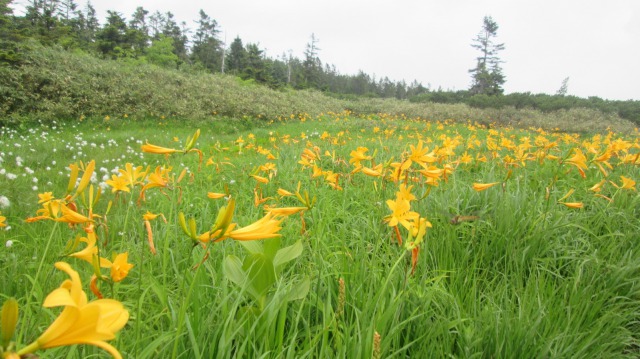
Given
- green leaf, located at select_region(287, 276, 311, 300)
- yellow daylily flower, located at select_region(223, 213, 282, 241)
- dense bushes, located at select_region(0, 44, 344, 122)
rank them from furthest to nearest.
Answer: dense bushes, located at select_region(0, 44, 344, 122) < green leaf, located at select_region(287, 276, 311, 300) < yellow daylily flower, located at select_region(223, 213, 282, 241)

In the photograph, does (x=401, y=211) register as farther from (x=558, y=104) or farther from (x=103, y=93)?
(x=558, y=104)

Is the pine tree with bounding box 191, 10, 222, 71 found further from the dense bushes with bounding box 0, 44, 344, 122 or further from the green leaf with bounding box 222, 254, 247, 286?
the green leaf with bounding box 222, 254, 247, 286

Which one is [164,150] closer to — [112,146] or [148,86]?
Result: [112,146]

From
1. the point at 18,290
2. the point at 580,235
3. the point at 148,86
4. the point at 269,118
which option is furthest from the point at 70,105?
the point at 580,235

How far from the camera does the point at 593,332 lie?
1104 millimetres

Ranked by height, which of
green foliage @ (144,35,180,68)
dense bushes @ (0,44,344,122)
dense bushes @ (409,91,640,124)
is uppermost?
green foliage @ (144,35,180,68)

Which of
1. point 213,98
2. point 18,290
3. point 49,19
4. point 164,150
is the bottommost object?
point 18,290

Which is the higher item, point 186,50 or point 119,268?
point 186,50

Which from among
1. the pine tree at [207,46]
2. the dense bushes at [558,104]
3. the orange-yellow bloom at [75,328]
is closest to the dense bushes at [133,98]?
the dense bushes at [558,104]

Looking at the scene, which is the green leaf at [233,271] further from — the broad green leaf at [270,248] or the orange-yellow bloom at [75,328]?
the orange-yellow bloom at [75,328]

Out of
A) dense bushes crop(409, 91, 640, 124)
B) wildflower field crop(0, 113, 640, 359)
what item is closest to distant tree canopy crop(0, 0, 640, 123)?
dense bushes crop(409, 91, 640, 124)

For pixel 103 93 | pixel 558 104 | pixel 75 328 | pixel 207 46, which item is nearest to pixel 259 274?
pixel 75 328

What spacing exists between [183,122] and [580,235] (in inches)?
390

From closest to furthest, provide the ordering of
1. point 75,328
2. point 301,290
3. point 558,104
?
1. point 75,328
2. point 301,290
3. point 558,104
